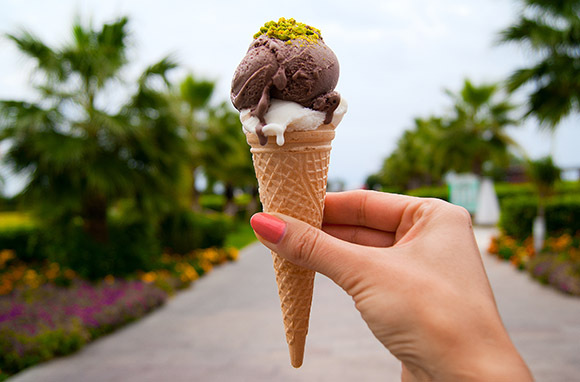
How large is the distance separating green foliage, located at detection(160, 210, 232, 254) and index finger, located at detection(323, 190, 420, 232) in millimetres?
7317

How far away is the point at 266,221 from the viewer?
168 cm

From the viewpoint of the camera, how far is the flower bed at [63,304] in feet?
15.6

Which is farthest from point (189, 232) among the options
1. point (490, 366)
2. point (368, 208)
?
point (490, 366)

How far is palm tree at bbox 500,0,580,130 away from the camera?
7586 mm

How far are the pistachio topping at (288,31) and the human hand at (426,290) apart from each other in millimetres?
775

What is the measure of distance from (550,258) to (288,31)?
833 centimetres

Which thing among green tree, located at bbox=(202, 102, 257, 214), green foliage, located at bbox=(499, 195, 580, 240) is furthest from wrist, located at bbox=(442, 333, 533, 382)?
green tree, located at bbox=(202, 102, 257, 214)

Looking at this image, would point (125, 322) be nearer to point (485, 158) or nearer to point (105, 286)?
point (105, 286)

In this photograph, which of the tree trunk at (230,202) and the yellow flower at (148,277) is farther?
the tree trunk at (230,202)

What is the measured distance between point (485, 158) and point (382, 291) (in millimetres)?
20150

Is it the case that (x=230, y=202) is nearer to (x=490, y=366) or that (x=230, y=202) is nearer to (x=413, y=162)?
(x=413, y=162)

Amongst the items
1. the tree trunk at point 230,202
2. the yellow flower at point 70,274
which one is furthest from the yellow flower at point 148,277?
the tree trunk at point 230,202

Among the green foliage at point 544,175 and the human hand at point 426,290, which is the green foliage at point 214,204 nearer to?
the green foliage at point 544,175

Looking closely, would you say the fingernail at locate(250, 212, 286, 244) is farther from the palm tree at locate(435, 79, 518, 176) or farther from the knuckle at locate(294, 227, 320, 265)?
the palm tree at locate(435, 79, 518, 176)
